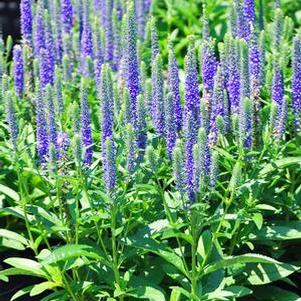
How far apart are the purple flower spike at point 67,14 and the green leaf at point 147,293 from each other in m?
2.93

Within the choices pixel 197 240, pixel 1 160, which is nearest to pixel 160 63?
pixel 197 240

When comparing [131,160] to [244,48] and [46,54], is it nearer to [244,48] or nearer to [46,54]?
[244,48]

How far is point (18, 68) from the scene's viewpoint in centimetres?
644

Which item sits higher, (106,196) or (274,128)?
(274,128)

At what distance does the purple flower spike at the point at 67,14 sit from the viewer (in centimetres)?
705

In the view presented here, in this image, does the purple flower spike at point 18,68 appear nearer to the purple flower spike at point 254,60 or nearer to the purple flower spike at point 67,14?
the purple flower spike at point 67,14

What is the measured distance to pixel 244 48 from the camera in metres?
5.07

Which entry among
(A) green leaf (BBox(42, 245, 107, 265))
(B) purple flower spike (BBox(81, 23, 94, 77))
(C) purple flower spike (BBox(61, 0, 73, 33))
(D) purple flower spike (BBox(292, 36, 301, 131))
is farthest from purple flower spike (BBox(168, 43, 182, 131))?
(C) purple flower spike (BBox(61, 0, 73, 33))

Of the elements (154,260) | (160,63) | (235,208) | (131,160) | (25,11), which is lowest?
(154,260)

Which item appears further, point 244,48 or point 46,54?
point 46,54

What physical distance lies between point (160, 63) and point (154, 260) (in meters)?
1.41

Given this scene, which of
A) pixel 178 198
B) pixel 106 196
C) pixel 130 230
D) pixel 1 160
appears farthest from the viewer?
pixel 1 160

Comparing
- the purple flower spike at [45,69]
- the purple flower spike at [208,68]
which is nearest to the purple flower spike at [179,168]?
the purple flower spike at [208,68]

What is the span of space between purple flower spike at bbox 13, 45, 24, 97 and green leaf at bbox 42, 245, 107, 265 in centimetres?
197
